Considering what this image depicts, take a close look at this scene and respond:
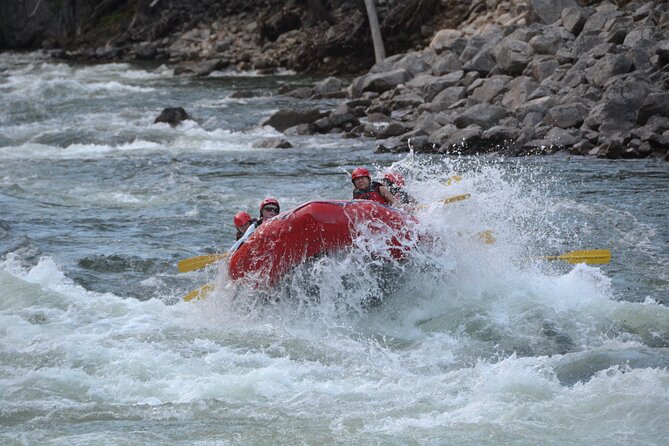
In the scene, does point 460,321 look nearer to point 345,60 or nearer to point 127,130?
point 127,130

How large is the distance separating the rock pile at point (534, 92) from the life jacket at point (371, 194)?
553 centimetres

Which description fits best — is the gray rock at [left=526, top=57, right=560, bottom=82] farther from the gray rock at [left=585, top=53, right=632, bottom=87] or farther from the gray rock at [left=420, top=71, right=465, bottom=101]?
the gray rock at [left=420, top=71, right=465, bottom=101]

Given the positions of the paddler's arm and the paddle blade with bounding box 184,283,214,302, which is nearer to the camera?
the paddler's arm

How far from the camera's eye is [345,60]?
2702 cm

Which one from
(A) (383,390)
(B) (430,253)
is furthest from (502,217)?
(A) (383,390)

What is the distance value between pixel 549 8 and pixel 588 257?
12440mm

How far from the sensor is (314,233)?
25.6ft

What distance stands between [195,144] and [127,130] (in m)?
1.76

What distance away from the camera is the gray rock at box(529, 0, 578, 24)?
66.2 ft

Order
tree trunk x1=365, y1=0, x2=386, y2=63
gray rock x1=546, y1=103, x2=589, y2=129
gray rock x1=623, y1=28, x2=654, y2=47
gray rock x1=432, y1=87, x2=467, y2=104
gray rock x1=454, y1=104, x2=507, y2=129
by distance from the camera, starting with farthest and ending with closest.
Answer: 1. tree trunk x1=365, y1=0, x2=386, y2=63
2. gray rock x1=432, y1=87, x2=467, y2=104
3. gray rock x1=623, y1=28, x2=654, y2=47
4. gray rock x1=454, y1=104, x2=507, y2=129
5. gray rock x1=546, y1=103, x2=589, y2=129

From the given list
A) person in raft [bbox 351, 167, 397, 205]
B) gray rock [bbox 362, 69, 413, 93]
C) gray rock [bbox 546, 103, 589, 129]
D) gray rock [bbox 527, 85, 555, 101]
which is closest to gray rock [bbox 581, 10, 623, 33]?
gray rock [bbox 527, 85, 555, 101]

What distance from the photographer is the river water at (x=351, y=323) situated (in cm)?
606

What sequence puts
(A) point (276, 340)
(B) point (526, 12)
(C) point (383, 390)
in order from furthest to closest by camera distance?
(B) point (526, 12), (A) point (276, 340), (C) point (383, 390)

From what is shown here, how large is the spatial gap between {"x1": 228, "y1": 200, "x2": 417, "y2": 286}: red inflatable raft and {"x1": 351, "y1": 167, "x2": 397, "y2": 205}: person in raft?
0.94 meters
